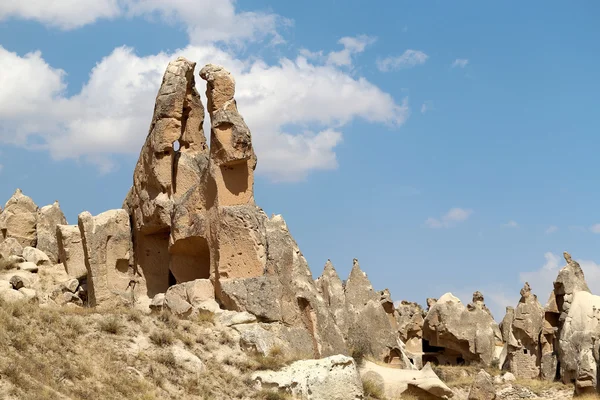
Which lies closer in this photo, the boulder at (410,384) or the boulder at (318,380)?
the boulder at (318,380)

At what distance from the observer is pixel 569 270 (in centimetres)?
3447

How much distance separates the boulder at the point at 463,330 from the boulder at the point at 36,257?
62.6 feet

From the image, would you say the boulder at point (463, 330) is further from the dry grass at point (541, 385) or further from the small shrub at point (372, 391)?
the small shrub at point (372, 391)

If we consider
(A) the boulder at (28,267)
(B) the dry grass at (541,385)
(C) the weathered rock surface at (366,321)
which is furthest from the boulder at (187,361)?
(B) the dry grass at (541,385)

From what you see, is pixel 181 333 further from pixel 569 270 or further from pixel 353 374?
pixel 569 270

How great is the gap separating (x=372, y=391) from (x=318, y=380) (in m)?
2.40

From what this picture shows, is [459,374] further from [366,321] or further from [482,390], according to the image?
[482,390]

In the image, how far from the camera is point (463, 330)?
4059 cm

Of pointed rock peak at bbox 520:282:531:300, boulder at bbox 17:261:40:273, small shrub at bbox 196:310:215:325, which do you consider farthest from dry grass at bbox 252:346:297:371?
pointed rock peak at bbox 520:282:531:300

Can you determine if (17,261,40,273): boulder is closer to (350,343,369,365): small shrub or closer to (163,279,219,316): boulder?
(163,279,219,316): boulder

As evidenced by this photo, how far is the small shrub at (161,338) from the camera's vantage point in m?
18.7

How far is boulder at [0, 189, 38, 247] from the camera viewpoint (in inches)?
1244

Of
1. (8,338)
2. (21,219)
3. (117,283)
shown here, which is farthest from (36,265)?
(8,338)

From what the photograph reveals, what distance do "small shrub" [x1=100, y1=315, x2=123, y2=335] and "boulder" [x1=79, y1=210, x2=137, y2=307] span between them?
18.6ft
